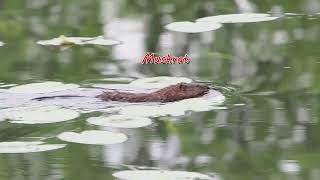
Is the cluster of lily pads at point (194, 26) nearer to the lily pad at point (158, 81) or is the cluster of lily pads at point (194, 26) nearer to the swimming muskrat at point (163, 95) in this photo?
the lily pad at point (158, 81)

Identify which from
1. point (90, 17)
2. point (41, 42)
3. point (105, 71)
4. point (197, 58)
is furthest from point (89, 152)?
point (90, 17)

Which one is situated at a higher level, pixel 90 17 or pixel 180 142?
pixel 90 17

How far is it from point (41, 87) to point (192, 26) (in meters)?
0.76

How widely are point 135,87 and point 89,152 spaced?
463mm

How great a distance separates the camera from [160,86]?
7.22 feet

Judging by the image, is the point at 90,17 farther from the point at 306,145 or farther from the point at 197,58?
the point at 306,145

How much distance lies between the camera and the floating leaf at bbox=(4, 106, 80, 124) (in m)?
1.95

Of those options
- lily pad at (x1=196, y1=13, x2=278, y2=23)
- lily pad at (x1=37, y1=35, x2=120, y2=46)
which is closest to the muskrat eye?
lily pad at (x1=37, y1=35, x2=120, y2=46)

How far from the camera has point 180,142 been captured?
5.98 ft

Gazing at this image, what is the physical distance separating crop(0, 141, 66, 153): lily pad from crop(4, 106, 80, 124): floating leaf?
11 centimetres

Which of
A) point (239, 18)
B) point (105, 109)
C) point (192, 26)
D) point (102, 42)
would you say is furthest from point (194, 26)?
point (105, 109)

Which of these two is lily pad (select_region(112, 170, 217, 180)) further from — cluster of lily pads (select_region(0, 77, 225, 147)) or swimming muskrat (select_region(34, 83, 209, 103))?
swimming muskrat (select_region(34, 83, 209, 103))

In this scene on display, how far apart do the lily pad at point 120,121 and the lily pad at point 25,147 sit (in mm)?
134

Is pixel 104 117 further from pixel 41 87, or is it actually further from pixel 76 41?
pixel 76 41
